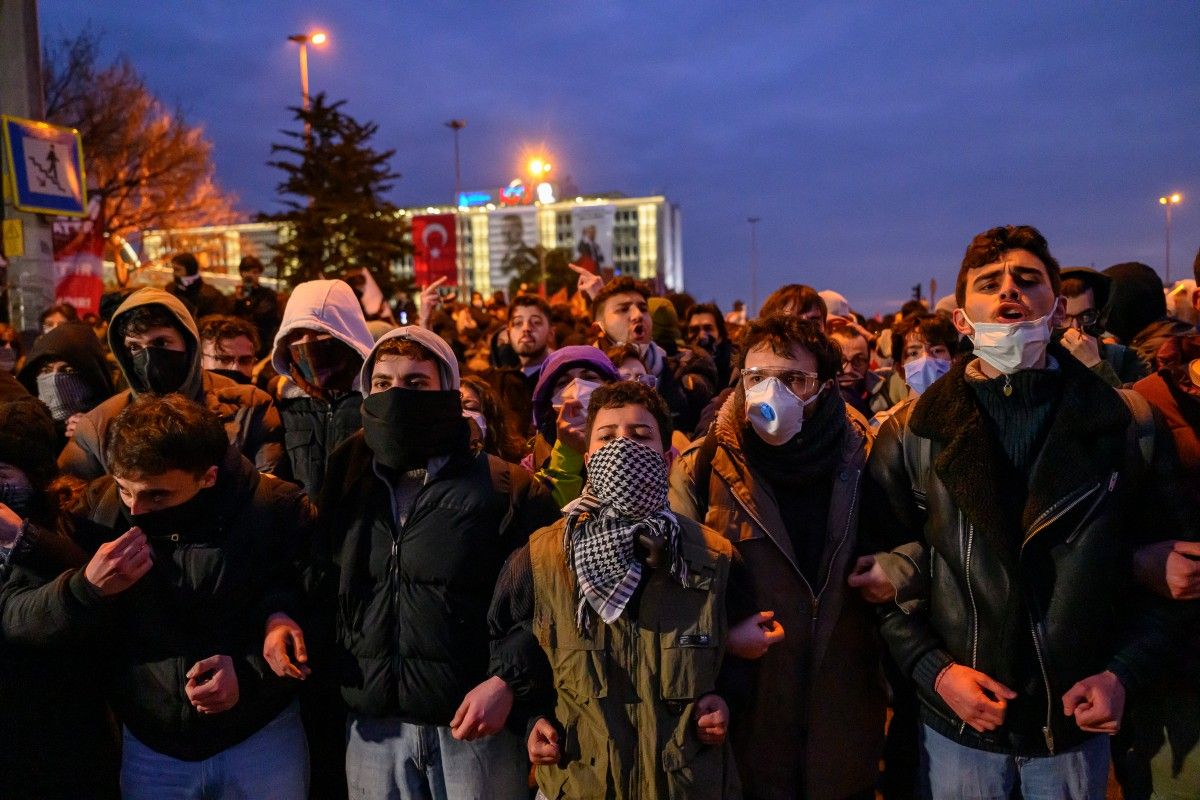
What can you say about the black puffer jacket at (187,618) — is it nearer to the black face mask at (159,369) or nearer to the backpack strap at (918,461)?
the black face mask at (159,369)

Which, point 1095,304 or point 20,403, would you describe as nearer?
point 20,403

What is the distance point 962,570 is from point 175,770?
8.70 ft

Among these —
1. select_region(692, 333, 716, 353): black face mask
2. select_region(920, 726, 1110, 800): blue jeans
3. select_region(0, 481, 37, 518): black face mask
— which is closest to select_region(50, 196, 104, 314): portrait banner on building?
select_region(692, 333, 716, 353): black face mask

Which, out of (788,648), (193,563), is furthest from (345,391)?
(788,648)

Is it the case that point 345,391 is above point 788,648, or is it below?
above

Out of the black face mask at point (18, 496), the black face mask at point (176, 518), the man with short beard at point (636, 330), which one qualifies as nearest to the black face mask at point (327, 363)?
the black face mask at point (176, 518)

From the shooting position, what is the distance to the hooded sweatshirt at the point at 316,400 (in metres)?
3.92

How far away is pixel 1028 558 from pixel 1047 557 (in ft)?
0.21

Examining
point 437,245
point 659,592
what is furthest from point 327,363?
point 437,245

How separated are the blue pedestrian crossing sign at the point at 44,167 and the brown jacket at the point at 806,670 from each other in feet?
28.0

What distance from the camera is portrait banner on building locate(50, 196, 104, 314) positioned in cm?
1603

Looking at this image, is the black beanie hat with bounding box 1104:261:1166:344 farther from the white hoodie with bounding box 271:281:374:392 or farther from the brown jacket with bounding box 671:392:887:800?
the white hoodie with bounding box 271:281:374:392

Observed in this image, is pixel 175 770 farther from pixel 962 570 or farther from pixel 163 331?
pixel 962 570

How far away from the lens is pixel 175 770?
2.84m
